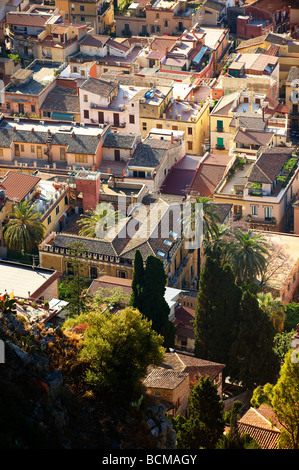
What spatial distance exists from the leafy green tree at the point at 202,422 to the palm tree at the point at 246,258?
27217mm

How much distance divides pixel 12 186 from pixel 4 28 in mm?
46567

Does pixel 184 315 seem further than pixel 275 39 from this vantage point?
No

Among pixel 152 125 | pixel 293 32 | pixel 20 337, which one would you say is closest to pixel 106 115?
pixel 152 125

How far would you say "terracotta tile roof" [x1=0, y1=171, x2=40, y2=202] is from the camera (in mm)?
91562

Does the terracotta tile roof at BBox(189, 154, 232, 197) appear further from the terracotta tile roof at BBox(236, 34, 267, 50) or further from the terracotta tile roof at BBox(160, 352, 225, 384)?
the terracotta tile roof at BBox(160, 352, 225, 384)

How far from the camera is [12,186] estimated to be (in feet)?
304

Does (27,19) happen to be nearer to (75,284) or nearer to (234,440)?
(75,284)

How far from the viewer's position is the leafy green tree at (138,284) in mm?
77000

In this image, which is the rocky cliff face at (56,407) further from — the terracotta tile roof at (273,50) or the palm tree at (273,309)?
the terracotta tile roof at (273,50)

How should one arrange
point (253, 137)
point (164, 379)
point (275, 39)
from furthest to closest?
point (275, 39) → point (253, 137) → point (164, 379)

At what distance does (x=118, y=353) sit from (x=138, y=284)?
1927 centimetres

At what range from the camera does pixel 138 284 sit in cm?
7738

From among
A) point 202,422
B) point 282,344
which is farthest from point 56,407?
point 282,344

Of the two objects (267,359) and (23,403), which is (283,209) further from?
(23,403)
